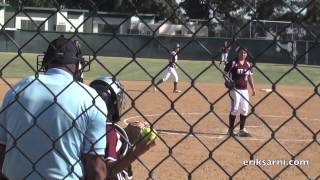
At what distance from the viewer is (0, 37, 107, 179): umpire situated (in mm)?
3469

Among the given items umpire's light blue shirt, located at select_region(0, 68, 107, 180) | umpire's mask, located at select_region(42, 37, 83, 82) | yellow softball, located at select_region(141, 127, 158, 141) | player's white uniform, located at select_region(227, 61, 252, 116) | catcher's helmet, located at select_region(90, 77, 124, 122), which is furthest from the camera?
player's white uniform, located at select_region(227, 61, 252, 116)

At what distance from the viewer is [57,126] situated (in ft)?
11.4

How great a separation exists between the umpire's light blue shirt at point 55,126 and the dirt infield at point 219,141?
0.63 meters

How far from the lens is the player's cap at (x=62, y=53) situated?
11.8 ft

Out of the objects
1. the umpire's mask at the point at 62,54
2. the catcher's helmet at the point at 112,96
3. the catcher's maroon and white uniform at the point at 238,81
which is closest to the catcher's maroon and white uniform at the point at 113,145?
the catcher's helmet at the point at 112,96

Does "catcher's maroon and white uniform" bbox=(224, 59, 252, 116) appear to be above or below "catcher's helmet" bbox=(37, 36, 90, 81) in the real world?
below

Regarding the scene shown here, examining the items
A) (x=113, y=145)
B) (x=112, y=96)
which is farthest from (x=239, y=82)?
(x=113, y=145)

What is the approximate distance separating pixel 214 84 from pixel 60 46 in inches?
927

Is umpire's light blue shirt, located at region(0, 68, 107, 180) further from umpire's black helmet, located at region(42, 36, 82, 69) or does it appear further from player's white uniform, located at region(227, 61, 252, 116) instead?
player's white uniform, located at region(227, 61, 252, 116)

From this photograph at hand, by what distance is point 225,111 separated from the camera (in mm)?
17688

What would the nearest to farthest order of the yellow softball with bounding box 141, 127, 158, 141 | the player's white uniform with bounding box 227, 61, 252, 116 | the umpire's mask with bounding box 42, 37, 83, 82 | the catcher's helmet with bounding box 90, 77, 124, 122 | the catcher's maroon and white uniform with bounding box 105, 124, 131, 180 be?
the umpire's mask with bounding box 42, 37, 83, 82 → the yellow softball with bounding box 141, 127, 158, 141 → the catcher's maroon and white uniform with bounding box 105, 124, 131, 180 → the catcher's helmet with bounding box 90, 77, 124, 122 → the player's white uniform with bounding box 227, 61, 252, 116

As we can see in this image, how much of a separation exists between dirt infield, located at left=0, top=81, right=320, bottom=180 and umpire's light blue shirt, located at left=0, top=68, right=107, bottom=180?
63 cm

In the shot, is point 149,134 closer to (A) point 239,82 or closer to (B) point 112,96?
(B) point 112,96

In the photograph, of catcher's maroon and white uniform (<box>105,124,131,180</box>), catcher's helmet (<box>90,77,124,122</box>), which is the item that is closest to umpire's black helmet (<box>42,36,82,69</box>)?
catcher's helmet (<box>90,77,124,122</box>)
